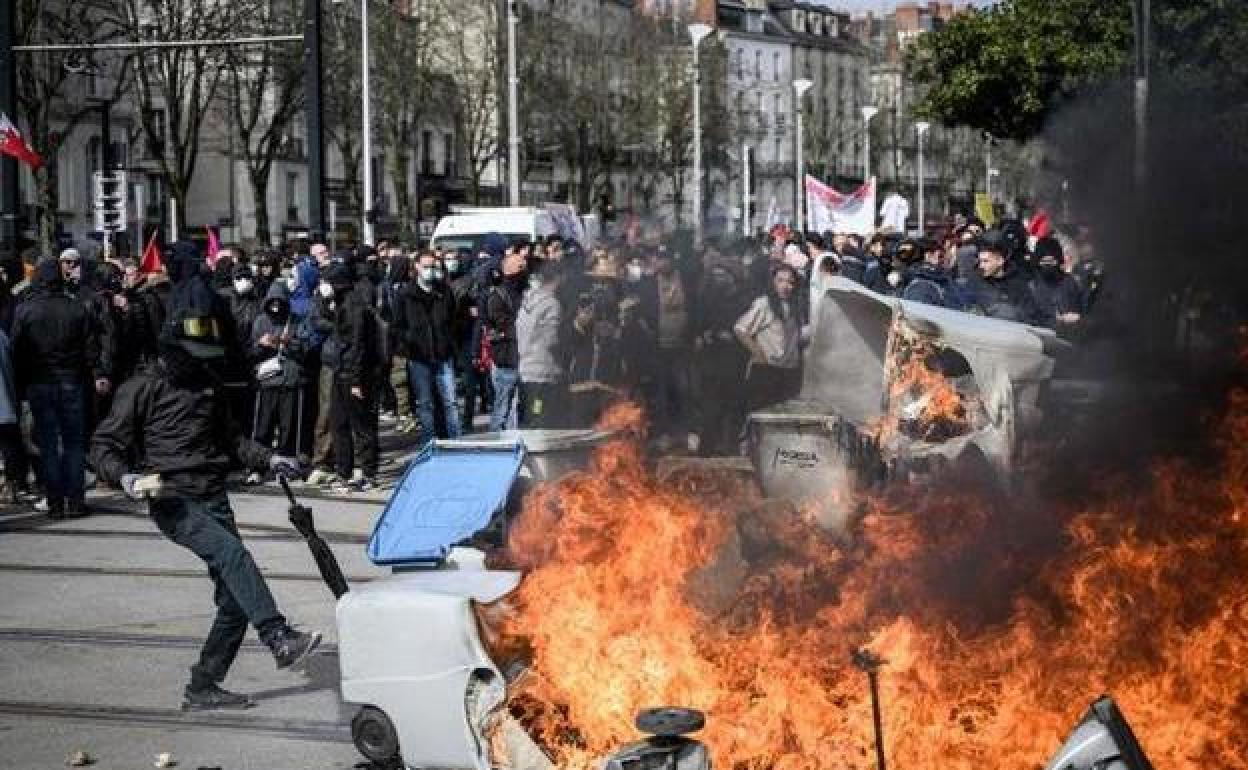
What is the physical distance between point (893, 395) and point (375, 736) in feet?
16.2

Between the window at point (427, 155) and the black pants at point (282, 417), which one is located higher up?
the window at point (427, 155)

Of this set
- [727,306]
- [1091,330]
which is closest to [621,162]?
[727,306]

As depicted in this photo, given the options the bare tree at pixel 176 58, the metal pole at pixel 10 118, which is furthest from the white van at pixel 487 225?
the metal pole at pixel 10 118

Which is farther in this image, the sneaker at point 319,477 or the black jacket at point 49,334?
the sneaker at point 319,477

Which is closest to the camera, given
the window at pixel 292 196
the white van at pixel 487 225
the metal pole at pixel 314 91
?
the metal pole at pixel 314 91

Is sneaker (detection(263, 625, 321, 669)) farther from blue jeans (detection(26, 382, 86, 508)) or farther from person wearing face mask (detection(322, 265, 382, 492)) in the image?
person wearing face mask (detection(322, 265, 382, 492))

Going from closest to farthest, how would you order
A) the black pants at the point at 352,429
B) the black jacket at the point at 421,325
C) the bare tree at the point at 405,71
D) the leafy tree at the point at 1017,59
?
1. the leafy tree at the point at 1017,59
2. the black pants at the point at 352,429
3. the black jacket at the point at 421,325
4. the bare tree at the point at 405,71

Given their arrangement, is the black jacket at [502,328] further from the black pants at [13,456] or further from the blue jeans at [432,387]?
the black pants at [13,456]

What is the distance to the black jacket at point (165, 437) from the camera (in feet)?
27.8

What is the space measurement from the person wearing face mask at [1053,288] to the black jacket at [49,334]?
703cm

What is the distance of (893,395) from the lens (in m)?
10.9

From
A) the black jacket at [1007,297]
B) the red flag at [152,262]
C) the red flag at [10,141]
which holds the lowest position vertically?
the black jacket at [1007,297]

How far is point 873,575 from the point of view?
21.4 ft

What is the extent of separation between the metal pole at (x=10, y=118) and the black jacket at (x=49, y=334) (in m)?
5.75
